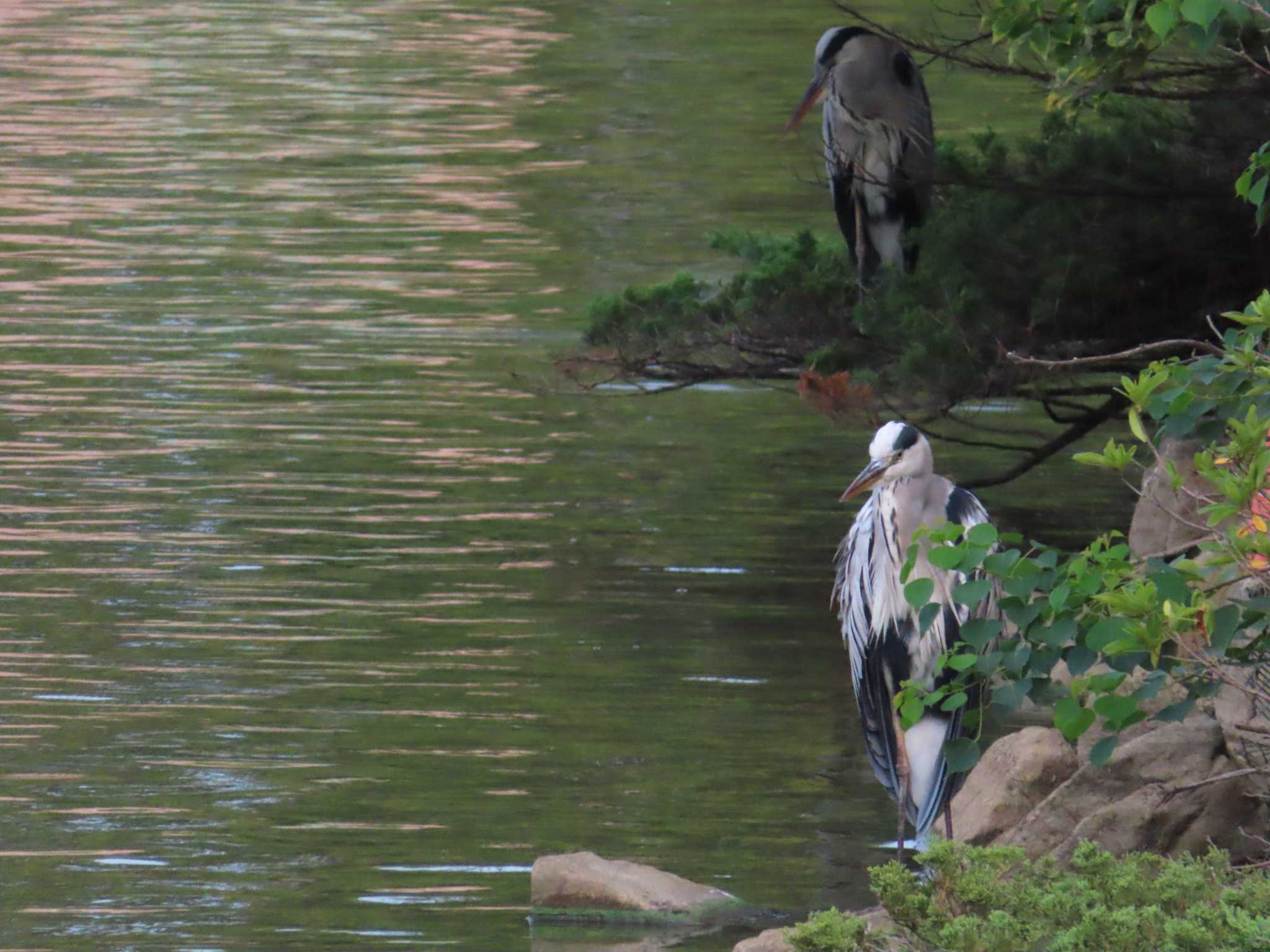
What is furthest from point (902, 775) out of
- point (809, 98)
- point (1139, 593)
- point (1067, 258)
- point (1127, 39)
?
point (809, 98)

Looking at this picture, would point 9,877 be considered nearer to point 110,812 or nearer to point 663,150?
point 110,812

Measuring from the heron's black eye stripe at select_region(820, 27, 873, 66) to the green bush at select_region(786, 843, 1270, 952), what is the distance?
22.0ft

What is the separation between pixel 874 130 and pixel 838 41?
449 mm

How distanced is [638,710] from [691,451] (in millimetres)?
4151

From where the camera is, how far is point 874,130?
11.5 meters

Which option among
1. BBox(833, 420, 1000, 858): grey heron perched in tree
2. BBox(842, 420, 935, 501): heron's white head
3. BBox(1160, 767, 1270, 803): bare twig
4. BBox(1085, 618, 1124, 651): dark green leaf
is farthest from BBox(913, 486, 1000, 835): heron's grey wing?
BBox(1085, 618, 1124, 651): dark green leaf

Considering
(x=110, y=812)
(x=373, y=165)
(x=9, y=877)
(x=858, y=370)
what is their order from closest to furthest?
(x=9, y=877)
(x=110, y=812)
(x=858, y=370)
(x=373, y=165)

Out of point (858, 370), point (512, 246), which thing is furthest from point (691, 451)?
point (512, 246)

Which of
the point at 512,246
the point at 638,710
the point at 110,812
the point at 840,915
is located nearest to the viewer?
the point at 840,915

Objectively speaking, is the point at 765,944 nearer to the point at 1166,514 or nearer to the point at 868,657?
the point at 868,657

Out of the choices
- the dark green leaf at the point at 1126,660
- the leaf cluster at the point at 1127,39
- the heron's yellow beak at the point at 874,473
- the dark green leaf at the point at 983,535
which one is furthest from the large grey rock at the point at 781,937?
the leaf cluster at the point at 1127,39

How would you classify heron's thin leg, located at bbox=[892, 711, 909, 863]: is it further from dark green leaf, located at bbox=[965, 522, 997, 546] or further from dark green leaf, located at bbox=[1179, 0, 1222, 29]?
dark green leaf, located at bbox=[1179, 0, 1222, 29]

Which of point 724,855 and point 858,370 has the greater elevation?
point 858,370

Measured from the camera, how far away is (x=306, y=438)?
42.5ft
